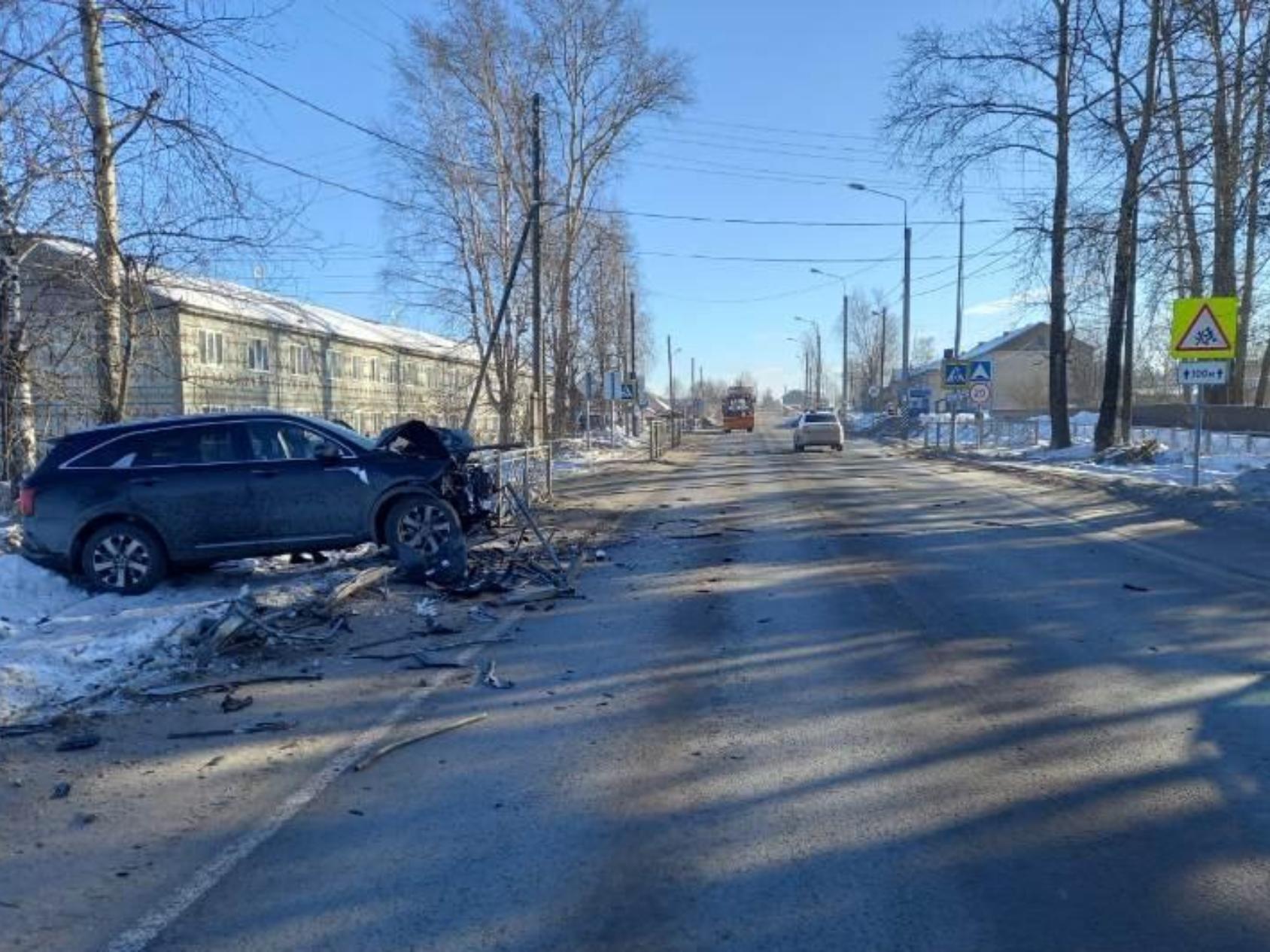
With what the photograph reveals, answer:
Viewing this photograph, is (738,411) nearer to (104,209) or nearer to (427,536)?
(104,209)

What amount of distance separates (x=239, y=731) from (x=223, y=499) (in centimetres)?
485

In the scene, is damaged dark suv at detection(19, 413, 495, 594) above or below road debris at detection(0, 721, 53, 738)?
above

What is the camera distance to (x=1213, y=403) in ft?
159

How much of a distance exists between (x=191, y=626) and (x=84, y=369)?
10.7 metres

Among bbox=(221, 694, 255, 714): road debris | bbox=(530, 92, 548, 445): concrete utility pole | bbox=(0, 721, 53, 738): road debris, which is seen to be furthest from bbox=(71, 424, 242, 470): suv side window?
bbox=(530, 92, 548, 445): concrete utility pole

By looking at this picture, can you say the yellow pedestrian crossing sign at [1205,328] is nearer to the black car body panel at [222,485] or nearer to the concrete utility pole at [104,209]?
the black car body panel at [222,485]

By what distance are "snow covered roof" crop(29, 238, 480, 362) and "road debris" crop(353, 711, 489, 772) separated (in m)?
10.6

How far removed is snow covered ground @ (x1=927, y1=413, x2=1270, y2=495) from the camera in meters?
20.9

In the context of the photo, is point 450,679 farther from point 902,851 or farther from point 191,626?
point 902,851

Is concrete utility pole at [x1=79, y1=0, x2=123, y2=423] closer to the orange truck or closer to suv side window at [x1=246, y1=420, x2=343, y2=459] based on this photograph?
suv side window at [x1=246, y1=420, x2=343, y2=459]

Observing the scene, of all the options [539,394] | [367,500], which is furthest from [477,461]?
[539,394]

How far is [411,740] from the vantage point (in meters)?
5.95

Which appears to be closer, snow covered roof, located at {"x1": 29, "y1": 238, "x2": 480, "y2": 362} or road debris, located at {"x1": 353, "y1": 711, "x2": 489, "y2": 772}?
road debris, located at {"x1": 353, "y1": 711, "x2": 489, "y2": 772}

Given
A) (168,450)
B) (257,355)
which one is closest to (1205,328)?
→ (168,450)
